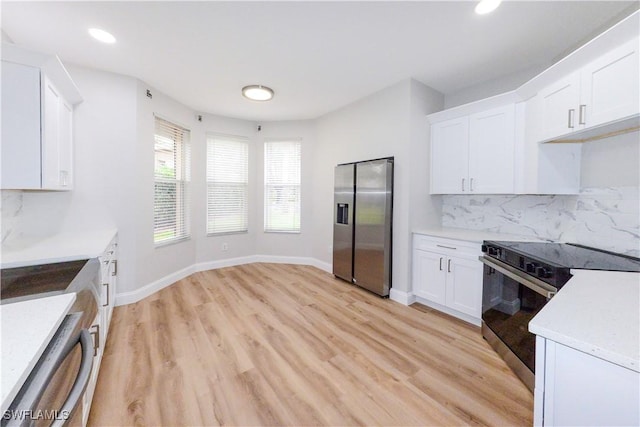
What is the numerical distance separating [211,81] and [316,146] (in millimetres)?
2040

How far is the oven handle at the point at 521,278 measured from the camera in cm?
158

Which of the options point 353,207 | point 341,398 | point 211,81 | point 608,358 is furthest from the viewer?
point 353,207

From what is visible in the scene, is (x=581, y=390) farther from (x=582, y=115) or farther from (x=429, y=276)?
(x=429, y=276)

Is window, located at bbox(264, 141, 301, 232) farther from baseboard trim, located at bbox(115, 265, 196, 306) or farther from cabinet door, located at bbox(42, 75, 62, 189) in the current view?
cabinet door, located at bbox(42, 75, 62, 189)

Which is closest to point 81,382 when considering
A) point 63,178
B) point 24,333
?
point 24,333

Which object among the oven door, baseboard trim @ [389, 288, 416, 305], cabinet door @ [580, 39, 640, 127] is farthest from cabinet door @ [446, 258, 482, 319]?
cabinet door @ [580, 39, 640, 127]

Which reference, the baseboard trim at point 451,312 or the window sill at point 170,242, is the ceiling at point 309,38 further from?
the baseboard trim at point 451,312

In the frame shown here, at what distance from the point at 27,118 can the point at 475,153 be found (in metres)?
3.90

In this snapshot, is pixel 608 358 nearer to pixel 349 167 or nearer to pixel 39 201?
pixel 349 167

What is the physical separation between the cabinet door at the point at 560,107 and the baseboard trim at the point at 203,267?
3.30 metres

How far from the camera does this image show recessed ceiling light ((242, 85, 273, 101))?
10.8 ft

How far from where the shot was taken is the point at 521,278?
1.83 metres

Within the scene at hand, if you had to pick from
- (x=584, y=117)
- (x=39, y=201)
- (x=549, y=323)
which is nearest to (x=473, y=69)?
(x=584, y=117)

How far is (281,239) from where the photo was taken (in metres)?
4.93
